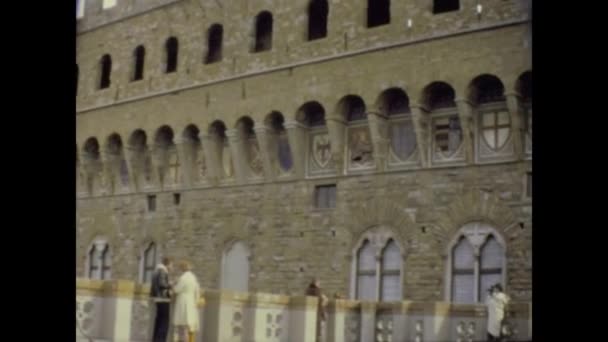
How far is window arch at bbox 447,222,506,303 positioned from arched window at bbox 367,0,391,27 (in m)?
2.40

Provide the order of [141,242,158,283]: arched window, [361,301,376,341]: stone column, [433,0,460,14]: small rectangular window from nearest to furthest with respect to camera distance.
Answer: [361,301,376,341]: stone column
[433,0,460,14]: small rectangular window
[141,242,158,283]: arched window

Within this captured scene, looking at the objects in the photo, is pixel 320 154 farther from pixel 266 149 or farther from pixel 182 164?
pixel 182 164

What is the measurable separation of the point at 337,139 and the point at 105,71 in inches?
129

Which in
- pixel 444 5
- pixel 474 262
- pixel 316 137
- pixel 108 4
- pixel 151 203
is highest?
pixel 108 4

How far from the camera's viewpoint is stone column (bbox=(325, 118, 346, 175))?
10166mm

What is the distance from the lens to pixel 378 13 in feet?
32.6

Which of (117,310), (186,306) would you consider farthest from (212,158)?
(186,306)

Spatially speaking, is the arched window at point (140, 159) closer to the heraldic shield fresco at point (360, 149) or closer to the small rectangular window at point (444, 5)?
the heraldic shield fresco at point (360, 149)

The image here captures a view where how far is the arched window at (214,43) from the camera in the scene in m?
11.1

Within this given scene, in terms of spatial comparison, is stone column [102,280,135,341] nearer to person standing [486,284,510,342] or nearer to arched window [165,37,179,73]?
person standing [486,284,510,342]

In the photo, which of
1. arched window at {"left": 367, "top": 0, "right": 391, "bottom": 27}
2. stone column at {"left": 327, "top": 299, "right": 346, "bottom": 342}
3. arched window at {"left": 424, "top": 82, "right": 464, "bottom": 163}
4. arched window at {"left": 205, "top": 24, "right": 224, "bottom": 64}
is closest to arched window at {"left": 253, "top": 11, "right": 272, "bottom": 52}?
arched window at {"left": 205, "top": 24, "right": 224, "bottom": 64}

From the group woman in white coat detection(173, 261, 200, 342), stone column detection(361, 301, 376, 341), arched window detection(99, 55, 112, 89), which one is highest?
arched window detection(99, 55, 112, 89)
